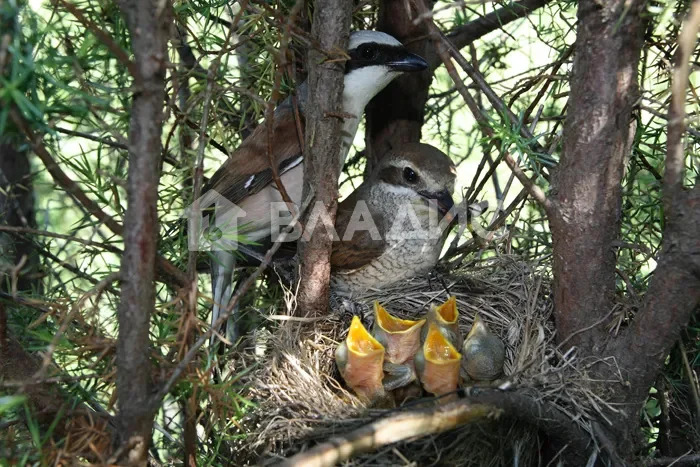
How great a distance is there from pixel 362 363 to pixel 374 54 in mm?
1208

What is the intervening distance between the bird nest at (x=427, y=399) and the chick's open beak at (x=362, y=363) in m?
0.05

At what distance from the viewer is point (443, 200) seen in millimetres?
3010

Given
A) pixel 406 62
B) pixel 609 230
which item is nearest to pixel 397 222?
pixel 406 62

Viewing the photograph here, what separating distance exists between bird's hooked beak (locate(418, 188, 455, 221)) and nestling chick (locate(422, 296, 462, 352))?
1.66 ft

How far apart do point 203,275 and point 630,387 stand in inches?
78.9

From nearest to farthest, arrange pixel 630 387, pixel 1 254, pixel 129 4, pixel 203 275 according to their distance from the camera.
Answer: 1. pixel 129 4
2. pixel 630 387
3. pixel 1 254
4. pixel 203 275

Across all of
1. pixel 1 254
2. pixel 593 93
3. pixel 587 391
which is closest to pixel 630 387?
pixel 587 391

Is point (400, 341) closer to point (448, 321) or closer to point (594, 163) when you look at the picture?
point (448, 321)

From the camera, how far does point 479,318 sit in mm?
2486

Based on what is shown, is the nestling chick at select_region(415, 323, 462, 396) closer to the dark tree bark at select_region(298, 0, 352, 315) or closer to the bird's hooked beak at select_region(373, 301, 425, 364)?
the bird's hooked beak at select_region(373, 301, 425, 364)

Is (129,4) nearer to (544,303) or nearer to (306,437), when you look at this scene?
(306,437)

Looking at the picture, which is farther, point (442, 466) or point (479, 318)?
point (479, 318)

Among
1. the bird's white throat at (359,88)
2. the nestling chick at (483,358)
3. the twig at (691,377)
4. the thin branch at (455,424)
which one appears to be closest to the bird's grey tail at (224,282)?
the bird's white throat at (359,88)

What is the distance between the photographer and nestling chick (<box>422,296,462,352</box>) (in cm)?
239
